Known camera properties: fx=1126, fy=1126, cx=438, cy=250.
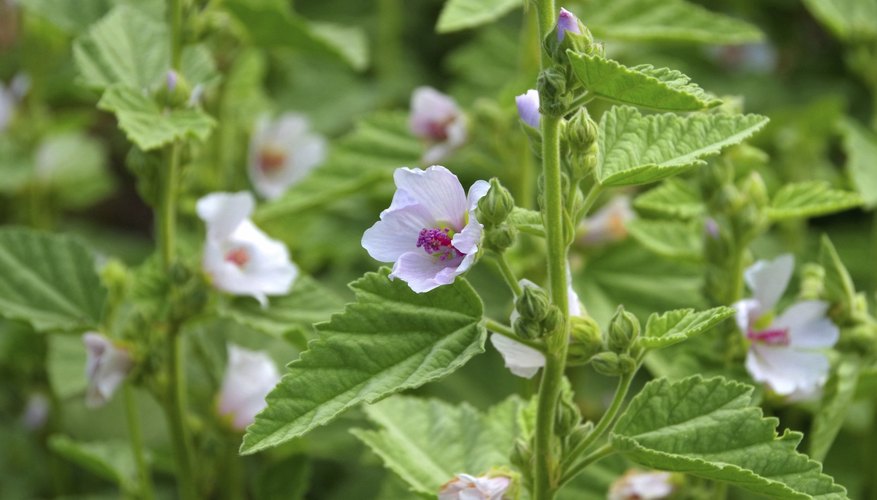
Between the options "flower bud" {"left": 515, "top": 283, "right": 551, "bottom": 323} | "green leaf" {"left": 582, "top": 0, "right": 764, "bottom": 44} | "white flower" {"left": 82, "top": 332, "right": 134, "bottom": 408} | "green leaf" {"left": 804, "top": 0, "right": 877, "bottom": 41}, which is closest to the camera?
"flower bud" {"left": 515, "top": 283, "right": 551, "bottom": 323}

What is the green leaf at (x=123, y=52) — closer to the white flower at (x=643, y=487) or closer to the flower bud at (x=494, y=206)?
the flower bud at (x=494, y=206)

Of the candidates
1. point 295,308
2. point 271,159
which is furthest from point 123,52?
point 271,159

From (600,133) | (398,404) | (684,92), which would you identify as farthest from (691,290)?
(684,92)

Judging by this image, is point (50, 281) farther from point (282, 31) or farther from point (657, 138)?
point (657, 138)

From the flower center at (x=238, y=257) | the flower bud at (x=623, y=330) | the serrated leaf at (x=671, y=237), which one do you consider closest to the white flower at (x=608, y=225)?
the serrated leaf at (x=671, y=237)

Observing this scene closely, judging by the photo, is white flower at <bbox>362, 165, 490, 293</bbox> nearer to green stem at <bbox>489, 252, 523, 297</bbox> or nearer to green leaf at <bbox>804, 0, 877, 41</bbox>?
green stem at <bbox>489, 252, 523, 297</bbox>

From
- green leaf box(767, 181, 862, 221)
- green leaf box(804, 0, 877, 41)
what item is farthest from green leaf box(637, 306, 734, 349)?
green leaf box(804, 0, 877, 41)
